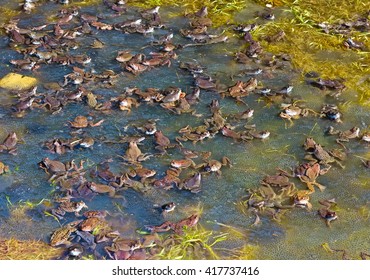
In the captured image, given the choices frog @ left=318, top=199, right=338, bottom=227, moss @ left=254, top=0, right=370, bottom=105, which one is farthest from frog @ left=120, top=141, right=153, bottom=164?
moss @ left=254, top=0, right=370, bottom=105

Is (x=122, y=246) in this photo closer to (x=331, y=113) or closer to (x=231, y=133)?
(x=231, y=133)

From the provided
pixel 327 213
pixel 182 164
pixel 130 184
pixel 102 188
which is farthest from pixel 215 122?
pixel 327 213

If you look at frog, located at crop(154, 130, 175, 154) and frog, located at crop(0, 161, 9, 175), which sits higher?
frog, located at crop(0, 161, 9, 175)

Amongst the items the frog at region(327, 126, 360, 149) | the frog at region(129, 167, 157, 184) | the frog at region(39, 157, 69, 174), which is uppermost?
the frog at region(39, 157, 69, 174)

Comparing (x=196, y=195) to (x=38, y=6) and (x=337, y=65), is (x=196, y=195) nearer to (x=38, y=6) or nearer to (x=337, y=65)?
(x=337, y=65)

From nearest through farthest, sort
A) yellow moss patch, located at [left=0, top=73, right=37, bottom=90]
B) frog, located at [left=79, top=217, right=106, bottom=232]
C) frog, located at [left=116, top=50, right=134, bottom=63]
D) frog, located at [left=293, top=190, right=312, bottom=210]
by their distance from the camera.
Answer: frog, located at [left=79, top=217, right=106, bottom=232], frog, located at [left=293, top=190, right=312, bottom=210], yellow moss patch, located at [left=0, top=73, right=37, bottom=90], frog, located at [left=116, top=50, right=134, bottom=63]

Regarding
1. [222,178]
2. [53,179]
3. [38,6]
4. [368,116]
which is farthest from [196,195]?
[38,6]

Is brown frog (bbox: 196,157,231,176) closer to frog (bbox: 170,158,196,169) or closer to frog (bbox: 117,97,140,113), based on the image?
frog (bbox: 170,158,196,169)
